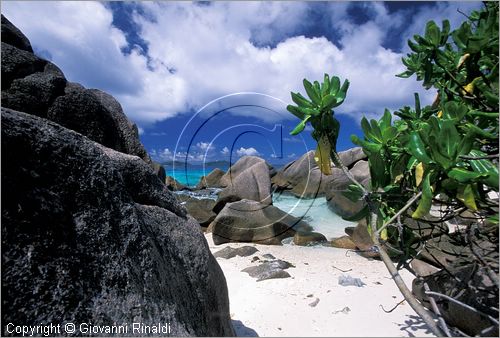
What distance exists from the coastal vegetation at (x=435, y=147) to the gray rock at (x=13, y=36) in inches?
112

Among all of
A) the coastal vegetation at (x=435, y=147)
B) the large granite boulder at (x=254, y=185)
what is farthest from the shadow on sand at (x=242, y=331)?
the large granite boulder at (x=254, y=185)

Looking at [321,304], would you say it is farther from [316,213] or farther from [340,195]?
[340,195]

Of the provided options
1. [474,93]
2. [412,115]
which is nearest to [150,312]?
[412,115]

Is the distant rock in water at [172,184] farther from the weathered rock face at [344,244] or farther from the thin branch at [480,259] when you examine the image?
the thin branch at [480,259]

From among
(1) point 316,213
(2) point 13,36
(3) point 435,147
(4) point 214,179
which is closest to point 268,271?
(3) point 435,147

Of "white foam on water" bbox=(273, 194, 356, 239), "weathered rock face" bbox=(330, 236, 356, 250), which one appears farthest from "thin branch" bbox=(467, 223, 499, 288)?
"white foam on water" bbox=(273, 194, 356, 239)

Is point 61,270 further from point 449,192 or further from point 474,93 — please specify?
point 474,93

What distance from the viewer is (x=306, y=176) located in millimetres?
17281

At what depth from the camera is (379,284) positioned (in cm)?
440

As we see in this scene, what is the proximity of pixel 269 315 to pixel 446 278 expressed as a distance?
187 centimetres

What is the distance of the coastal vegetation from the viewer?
1.27 meters

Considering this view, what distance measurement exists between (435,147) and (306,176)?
16.2m

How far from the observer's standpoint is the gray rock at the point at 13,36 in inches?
112

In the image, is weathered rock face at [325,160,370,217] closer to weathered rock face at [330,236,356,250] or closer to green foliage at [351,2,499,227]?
weathered rock face at [330,236,356,250]
